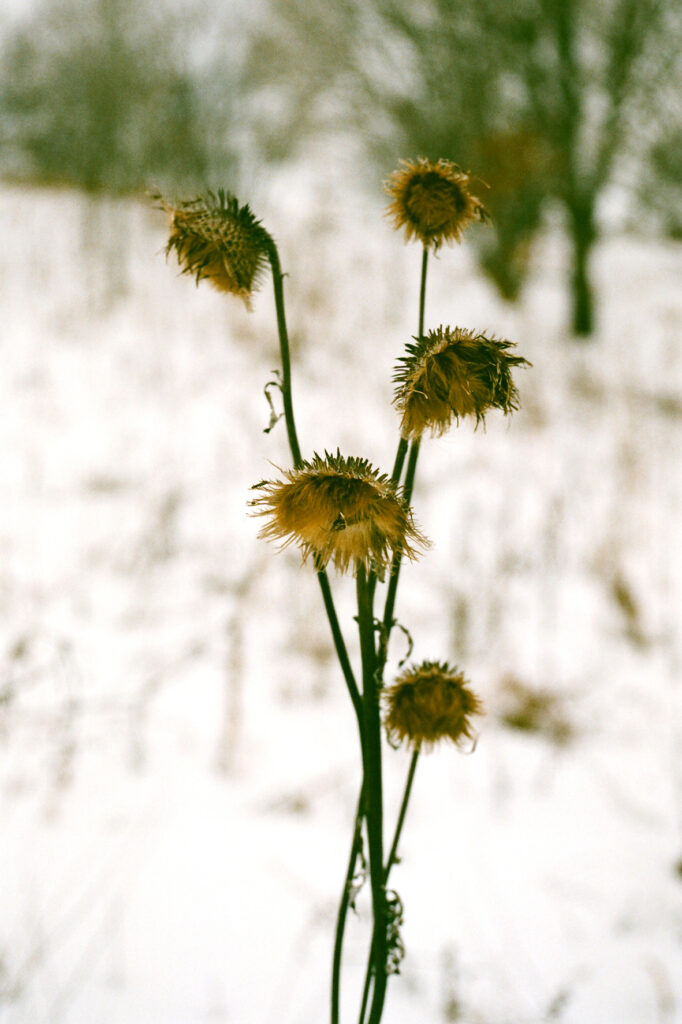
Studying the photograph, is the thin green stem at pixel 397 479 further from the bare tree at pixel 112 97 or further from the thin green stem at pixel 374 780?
the bare tree at pixel 112 97

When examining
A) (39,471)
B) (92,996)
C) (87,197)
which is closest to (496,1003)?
(92,996)

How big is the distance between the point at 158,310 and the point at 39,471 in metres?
2.40

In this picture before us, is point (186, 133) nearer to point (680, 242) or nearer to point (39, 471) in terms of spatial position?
point (680, 242)

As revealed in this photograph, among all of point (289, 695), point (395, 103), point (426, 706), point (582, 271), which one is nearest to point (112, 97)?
point (395, 103)

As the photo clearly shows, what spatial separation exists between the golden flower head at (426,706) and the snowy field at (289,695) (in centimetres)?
24

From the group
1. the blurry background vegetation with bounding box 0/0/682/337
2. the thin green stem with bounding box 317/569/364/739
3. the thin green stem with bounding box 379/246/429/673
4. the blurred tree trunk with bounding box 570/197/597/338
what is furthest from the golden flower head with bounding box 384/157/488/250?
the blurred tree trunk with bounding box 570/197/597/338

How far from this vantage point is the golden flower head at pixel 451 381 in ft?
1.78

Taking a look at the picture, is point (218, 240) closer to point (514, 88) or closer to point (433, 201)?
point (433, 201)

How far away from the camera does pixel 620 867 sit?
1.65m

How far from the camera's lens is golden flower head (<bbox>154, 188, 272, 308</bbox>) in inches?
23.3

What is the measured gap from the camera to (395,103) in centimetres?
769

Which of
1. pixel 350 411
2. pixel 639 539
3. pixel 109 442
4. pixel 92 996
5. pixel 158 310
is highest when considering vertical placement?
pixel 158 310

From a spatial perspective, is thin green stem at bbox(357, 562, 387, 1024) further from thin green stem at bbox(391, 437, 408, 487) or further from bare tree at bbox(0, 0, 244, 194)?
bare tree at bbox(0, 0, 244, 194)

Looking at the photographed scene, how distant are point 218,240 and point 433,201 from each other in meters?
0.18
